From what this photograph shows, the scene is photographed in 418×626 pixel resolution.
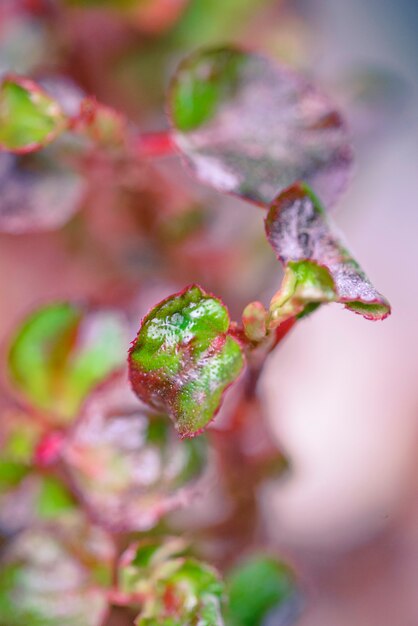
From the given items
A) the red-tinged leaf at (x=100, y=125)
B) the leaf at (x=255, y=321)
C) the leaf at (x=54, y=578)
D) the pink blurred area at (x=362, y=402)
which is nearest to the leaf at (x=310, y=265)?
the leaf at (x=255, y=321)

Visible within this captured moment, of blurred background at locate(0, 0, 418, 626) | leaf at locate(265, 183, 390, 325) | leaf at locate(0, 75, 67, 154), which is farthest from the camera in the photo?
blurred background at locate(0, 0, 418, 626)

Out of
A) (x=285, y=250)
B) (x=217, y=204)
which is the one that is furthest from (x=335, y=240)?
(x=217, y=204)

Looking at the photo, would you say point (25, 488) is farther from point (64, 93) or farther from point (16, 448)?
point (64, 93)

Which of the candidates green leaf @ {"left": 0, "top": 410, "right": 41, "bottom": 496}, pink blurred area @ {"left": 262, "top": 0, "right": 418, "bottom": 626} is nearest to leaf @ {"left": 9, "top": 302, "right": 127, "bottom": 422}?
green leaf @ {"left": 0, "top": 410, "right": 41, "bottom": 496}

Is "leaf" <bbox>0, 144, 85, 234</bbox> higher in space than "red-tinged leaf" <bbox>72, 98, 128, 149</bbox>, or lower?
higher

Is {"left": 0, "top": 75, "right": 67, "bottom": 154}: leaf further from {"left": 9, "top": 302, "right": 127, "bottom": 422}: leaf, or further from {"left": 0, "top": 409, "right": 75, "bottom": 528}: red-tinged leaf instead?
{"left": 0, "top": 409, "right": 75, "bottom": 528}: red-tinged leaf

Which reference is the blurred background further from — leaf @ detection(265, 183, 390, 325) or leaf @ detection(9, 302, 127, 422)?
leaf @ detection(265, 183, 390, 325)

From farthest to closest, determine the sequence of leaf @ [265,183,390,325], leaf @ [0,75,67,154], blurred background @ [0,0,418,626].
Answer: blurred background @ [0,0,418,626]
leaf @ [0,75,67,154]
leaf @ [265,183,390,325]

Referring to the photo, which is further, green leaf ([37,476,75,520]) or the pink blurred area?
the pink blurred area

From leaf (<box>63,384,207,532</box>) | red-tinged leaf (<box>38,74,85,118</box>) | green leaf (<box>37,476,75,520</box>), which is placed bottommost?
leaf (<box>63,384,207,532</box>)
